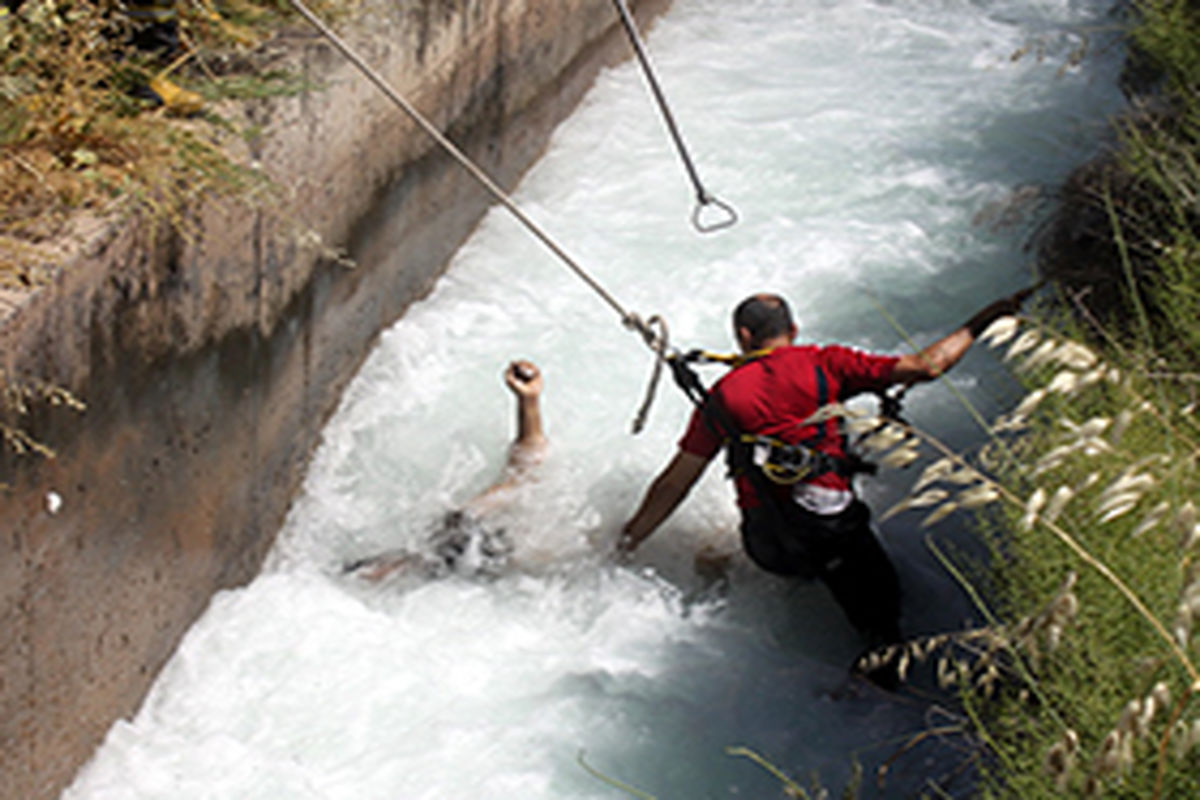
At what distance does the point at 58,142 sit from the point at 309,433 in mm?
1510

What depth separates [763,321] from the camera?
152 inches

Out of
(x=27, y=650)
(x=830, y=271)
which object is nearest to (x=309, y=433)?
(x=27, y=650)

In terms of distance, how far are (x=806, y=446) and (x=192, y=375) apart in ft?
5.84

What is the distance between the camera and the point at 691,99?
26.2 feet

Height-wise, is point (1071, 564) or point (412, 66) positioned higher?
point (412, 66)

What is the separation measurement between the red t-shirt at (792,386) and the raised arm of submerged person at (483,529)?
3.28 feet

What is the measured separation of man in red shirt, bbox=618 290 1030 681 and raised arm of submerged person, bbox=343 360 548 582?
2.40 ft

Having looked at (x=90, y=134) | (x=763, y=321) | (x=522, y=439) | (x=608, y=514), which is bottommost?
(x=608, y=514)

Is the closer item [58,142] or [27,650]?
[27,650]

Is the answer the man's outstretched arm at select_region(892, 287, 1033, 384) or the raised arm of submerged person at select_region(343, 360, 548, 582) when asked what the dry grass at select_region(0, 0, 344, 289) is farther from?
the man's outstretched arm at select_region(892, 287, 1033, 384)

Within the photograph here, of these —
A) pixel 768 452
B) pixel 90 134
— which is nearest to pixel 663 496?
pixel 768 452

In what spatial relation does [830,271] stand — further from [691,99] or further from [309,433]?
[309,433]

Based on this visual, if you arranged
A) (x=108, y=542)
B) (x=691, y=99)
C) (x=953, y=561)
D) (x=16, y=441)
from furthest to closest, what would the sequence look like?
(x=691, y=99)
(x=953, y=561)
(x=108, y=542)
(x=16, y=441)

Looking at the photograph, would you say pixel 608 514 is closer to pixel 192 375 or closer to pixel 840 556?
pixel 840 556
